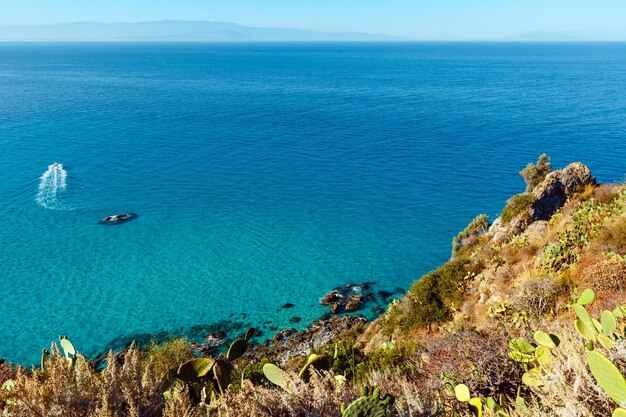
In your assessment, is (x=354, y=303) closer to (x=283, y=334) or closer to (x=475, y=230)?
(x=283, y=334)

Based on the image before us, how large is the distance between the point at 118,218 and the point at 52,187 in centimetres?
1597

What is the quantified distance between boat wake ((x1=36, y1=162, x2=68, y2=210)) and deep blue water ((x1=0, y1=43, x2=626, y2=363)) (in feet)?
1.66

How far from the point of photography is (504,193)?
56.2m

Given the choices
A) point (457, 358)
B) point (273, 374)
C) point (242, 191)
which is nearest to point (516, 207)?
point (457, 358)

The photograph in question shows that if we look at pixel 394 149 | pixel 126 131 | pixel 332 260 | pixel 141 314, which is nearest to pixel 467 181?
pixel 394 149

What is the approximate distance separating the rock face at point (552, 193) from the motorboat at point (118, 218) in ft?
128

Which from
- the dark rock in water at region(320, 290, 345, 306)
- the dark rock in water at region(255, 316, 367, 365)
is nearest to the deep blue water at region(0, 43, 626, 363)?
the dark rock in water at region(320, 290, 345, 306)

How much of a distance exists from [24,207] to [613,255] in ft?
190

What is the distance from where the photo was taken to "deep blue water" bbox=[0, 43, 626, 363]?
3512 cm

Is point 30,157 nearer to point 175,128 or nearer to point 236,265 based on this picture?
point 175,128

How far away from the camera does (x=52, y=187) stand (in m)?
58.5

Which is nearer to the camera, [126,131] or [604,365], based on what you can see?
[604,365]

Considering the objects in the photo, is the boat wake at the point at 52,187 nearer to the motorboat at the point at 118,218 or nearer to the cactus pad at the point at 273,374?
the motorboat at the point at 118,218

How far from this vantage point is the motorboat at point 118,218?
4909 centimetres
